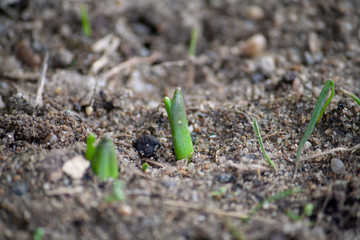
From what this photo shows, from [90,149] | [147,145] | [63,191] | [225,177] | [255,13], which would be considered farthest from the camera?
[255,13]

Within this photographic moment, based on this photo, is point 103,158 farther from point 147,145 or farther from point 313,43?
point 313,43

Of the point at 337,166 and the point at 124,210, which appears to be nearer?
the point at 124,210

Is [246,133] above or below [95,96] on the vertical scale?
below

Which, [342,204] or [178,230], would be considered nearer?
[178,230]

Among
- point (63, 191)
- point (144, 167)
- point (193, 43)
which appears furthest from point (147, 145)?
point (193, 43)

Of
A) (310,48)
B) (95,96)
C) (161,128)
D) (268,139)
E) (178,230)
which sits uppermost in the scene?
A: (310,48)

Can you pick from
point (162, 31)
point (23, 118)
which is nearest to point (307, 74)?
point (162, 31)

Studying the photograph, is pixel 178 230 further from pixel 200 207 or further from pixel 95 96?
pixel 95 96
